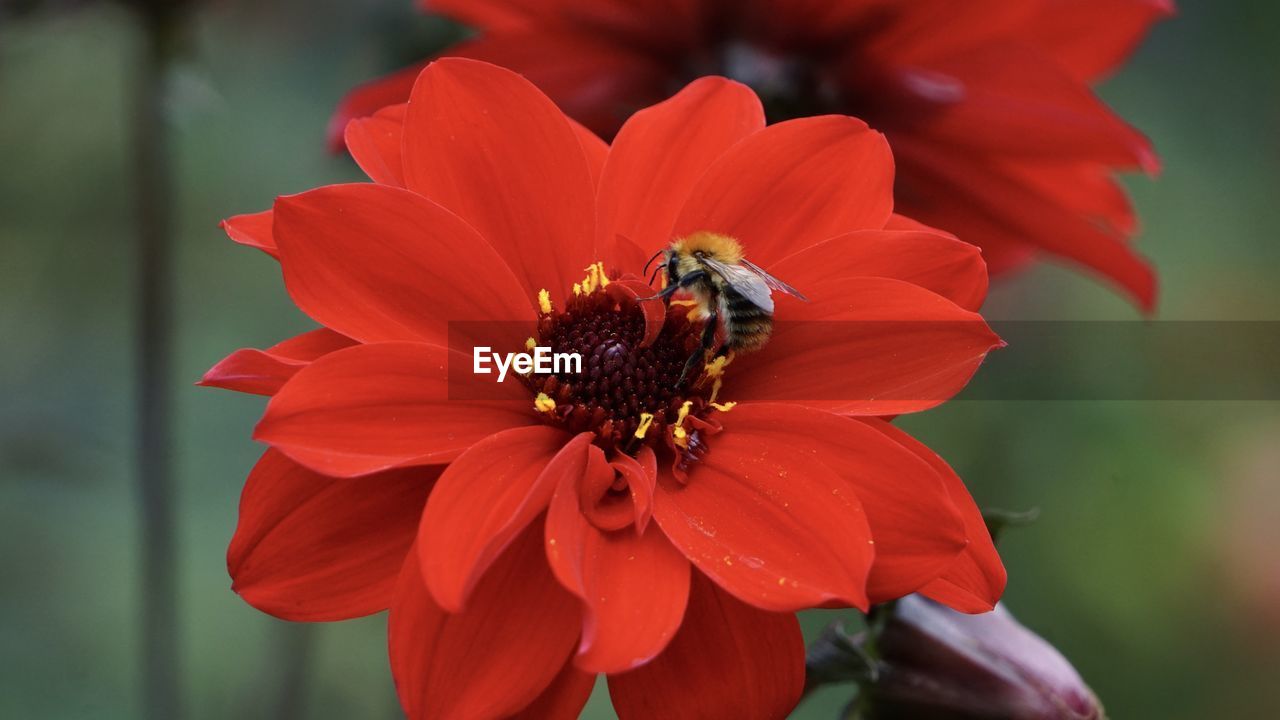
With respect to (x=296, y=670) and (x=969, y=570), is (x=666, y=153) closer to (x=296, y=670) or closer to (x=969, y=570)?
(x=969, y=570)

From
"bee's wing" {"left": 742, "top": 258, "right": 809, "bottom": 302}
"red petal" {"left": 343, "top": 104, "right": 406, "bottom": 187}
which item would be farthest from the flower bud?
"red petal" {"left": 343, "top": 104, "right": 406, "bottom": 187}

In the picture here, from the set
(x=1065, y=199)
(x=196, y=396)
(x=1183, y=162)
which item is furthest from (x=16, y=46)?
(x=1183, y=162)

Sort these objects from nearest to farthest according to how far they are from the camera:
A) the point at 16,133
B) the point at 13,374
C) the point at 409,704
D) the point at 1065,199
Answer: the point at 409,704 → the point at 1065,199 → the point at 13,374 → the point at 16,133

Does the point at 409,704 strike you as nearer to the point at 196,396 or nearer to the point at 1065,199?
the point at 1065,199

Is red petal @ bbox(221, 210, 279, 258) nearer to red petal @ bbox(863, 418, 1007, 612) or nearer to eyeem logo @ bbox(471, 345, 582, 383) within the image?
eyeem logo @ bbox(471, 345, 582, 383)

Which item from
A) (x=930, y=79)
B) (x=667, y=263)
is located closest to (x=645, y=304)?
(x=667, y=263)
